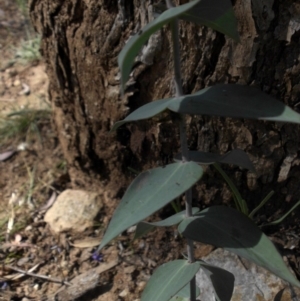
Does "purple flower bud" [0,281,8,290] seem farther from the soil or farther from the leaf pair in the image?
the leaf pair

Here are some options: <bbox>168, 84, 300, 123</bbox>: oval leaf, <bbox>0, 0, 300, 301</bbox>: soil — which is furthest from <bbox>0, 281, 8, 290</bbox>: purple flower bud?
<bbox>168, 84, 300, 123</bbox>: oval leaf

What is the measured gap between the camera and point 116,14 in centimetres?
127

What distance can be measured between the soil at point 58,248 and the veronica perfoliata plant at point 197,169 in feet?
1.81

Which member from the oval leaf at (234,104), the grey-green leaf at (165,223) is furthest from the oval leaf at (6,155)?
the oval leaf at (234,104)

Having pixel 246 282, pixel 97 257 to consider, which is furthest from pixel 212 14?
pixel 97 257

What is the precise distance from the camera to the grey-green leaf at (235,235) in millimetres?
818

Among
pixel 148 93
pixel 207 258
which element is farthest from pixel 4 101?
pixel 207 258

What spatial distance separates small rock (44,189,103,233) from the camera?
1648 millimetres

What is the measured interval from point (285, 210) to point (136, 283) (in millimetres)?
493

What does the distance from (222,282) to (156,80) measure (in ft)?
1.88

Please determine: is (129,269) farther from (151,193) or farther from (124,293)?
(151,193)

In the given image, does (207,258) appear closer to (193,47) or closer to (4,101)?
(193,47)

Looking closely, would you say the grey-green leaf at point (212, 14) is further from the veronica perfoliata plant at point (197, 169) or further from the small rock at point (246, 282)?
the small rock at point (246, 282)

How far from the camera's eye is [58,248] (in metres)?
1.60
